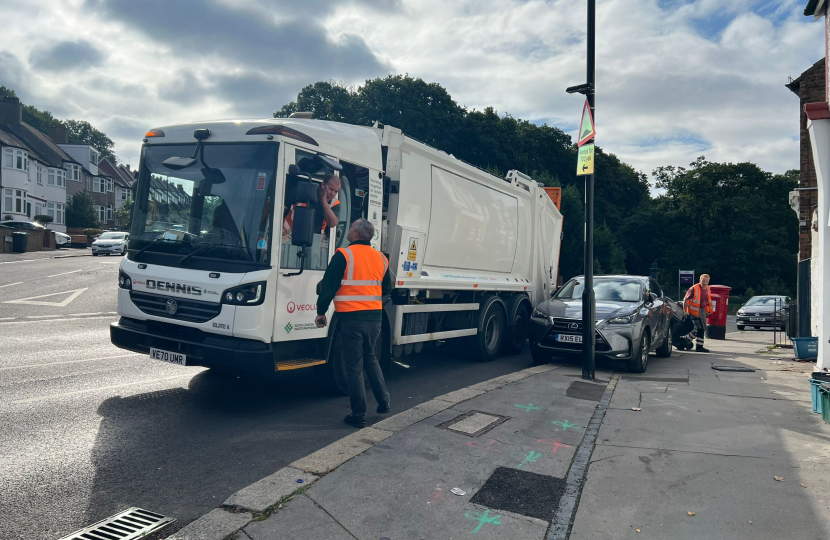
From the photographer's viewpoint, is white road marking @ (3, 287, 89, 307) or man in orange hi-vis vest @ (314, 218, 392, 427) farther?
white road marking @ (3, 287, 89, 307)

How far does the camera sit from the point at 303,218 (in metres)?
5.79

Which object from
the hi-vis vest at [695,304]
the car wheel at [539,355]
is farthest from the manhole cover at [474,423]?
the hi-vis vest at [695,304]

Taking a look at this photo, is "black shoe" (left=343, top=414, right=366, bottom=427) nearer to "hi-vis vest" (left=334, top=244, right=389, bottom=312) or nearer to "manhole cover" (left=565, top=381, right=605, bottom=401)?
"hi-vis vest" (left=334, top=244, right=389, bottom=312)

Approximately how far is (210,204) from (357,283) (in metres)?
1.69

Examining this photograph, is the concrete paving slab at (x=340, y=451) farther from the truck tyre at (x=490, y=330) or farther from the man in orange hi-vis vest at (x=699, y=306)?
the man in orange hi-vis vest at (x=699, y=306)

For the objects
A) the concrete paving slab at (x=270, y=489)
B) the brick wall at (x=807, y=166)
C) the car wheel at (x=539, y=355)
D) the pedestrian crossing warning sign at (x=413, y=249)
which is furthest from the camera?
the brick wall at (x=807, y=166)

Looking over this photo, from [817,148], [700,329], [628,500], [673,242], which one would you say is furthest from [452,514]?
[673,242]

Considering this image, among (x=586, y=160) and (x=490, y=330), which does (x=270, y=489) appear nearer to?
(x=586, y=160)

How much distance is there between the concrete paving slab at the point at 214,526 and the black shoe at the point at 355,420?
2.06 metres

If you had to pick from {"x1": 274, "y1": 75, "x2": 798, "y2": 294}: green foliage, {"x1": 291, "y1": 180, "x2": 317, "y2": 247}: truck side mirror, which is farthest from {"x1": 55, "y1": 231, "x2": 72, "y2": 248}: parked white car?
{"x1": 291, "y1": 180, "x2": 317, "y2": 247}: truck side mirror

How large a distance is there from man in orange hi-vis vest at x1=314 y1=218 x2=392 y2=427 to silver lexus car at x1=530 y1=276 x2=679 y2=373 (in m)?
4.83

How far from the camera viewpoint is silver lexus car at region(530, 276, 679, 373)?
9.55 meters

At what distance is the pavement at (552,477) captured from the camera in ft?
11.8

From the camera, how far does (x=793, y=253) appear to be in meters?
52.1
